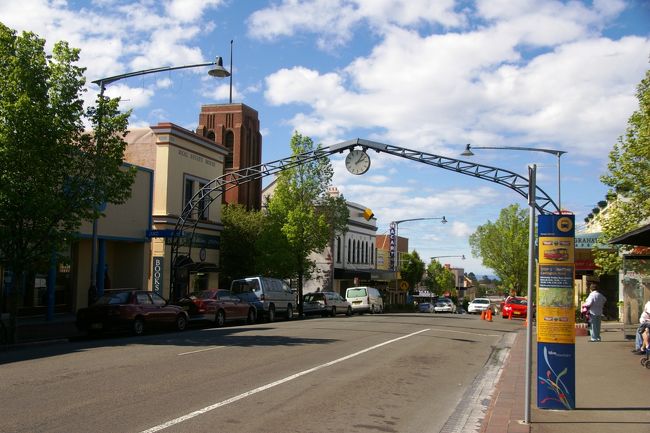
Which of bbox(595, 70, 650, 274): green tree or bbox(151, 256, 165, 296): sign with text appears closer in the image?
bbox(595, 70, 650, 274): green tree

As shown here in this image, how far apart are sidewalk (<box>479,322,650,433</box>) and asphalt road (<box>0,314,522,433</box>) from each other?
0.41m

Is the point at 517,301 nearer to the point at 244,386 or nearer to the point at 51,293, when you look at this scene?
the point at 51,293

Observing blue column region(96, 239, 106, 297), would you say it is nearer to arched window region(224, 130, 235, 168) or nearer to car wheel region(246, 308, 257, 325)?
car wheel region(246, 308, 257, 325)

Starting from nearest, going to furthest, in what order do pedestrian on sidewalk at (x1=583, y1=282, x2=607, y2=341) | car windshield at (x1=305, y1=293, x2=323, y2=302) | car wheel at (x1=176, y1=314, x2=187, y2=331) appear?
pedestrian on sidewalk at (x1=583, y1=282, x2=607, y2=341), car wheel at (x1=176, y1=314, x2=187, y2=331), car windshield at (x1=305, y1=293, x2=323, y2=302)

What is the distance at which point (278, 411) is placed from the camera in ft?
27.6

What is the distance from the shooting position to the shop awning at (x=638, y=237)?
1193 cm

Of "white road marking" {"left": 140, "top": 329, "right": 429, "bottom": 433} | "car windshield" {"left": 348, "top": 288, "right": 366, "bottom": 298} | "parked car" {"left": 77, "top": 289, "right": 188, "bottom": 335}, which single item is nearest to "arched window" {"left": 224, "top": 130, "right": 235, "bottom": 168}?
"car windshield" {"left": 348, "top": 288, "right": 366, "bottom": 298}

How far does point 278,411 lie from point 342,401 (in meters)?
1.23

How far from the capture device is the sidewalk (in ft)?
24.7

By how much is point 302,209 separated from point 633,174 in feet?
64.7

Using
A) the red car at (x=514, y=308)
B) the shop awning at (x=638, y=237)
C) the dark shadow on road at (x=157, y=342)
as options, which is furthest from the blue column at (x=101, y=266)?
the red car at (x=514, y=308)

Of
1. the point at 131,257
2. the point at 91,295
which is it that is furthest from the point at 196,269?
the point at 91,295

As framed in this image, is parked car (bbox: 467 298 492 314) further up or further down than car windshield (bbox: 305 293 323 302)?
further down

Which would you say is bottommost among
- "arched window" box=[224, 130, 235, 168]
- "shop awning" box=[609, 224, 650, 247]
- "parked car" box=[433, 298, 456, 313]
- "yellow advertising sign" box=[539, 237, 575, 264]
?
"parked car" box=[433, 298, 456, 313]
